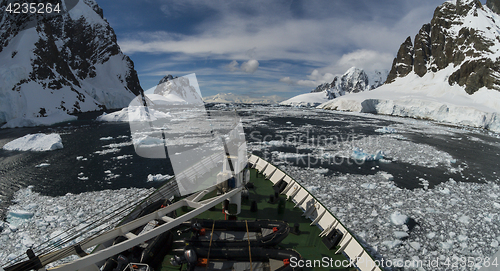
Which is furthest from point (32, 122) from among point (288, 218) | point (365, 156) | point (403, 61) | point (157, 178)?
point (403, 61)

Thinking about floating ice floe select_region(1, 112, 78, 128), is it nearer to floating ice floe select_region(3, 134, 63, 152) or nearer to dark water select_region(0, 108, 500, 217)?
floating ice floe select_region(3, 134, 63, 152)

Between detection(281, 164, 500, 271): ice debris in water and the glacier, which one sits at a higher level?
the glacier

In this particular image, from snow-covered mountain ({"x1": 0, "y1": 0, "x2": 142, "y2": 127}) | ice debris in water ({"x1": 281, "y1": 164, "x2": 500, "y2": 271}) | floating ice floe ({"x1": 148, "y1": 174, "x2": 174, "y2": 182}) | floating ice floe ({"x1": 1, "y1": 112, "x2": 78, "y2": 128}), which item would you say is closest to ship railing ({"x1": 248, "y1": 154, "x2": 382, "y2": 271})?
ice debris in water ({"x1": 281, "y1": 164, "x2": 500, "y2": 271})

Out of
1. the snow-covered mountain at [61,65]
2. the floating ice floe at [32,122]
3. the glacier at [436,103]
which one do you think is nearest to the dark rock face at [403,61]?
the glacier at [436,103]

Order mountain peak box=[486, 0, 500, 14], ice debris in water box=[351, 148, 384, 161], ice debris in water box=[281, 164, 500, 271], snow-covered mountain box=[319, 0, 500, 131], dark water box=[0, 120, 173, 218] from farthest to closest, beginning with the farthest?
1. mountain peak box=[486, 0, 500, 14]
2. snow-covered mountain box=[319, 0, 500, 131]
3. ice debris in water box=[351, 148, 384, 161]
4. dark water box=[0, 120, 173, 218]
5. ice debris in water box=[281, 164, 500, 271]

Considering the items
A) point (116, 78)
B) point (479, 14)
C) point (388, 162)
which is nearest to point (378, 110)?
point (479, 14)

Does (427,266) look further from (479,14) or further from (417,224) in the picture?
(479,14)

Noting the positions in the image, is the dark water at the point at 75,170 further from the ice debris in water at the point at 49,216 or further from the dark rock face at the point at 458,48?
the dark rock face at the point at 458,48
